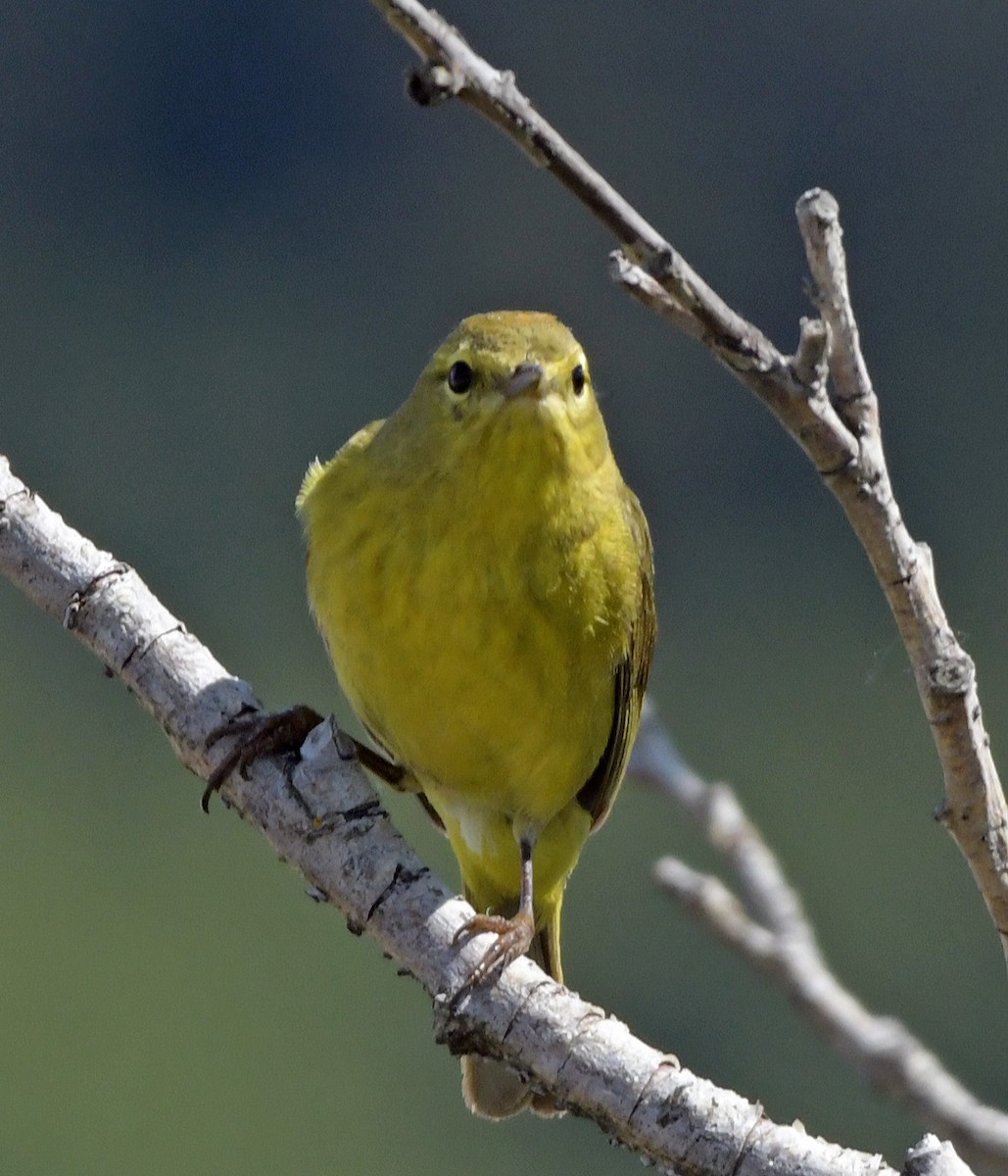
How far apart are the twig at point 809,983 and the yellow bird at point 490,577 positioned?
32 cm

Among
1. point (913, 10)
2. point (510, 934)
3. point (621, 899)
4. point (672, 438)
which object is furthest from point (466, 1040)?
point (913, 10)

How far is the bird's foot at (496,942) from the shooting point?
3.26m

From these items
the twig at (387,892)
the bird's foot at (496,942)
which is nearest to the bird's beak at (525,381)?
the twig at (387,892)

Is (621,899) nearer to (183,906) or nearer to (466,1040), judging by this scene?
(183,906)

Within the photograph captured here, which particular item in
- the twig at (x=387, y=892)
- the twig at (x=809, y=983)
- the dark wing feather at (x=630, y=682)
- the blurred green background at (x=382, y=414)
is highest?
the blurred green background at (x=382, y=414)

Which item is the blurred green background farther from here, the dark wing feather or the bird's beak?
the bird's beak

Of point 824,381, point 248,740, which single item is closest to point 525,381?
point 248,740

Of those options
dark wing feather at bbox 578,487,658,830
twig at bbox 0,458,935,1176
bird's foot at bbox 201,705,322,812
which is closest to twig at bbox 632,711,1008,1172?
dark wing feather at bbox 578,487,658,830

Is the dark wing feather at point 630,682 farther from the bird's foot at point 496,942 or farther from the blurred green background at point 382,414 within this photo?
the blurred green background at point 382,414

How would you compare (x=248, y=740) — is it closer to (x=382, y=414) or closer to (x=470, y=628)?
(x=470, y=628)

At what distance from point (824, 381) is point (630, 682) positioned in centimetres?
185

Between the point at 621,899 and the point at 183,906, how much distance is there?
107 inches

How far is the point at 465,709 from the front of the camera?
423 cm

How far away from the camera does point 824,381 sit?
277cm
